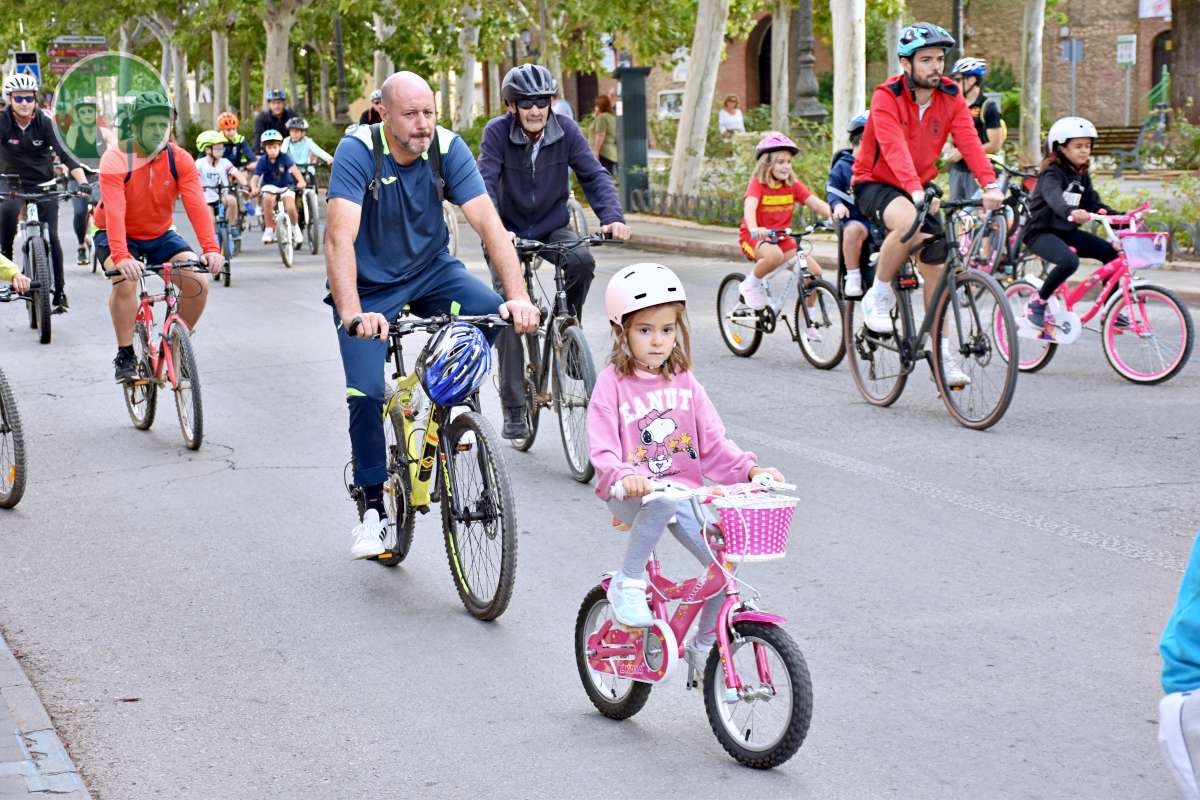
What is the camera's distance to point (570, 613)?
617cm

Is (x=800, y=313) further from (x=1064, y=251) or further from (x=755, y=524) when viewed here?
(x=755, y=524)

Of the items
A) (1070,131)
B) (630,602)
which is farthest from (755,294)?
(630,602)

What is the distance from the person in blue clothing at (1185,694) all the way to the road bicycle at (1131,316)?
7998mm

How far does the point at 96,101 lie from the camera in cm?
1149

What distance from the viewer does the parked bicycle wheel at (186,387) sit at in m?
9.18

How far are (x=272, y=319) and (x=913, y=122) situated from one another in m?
7.42

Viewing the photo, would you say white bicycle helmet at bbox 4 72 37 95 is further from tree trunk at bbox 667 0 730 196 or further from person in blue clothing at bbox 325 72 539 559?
tree trunk at bbox 667 0 730 196

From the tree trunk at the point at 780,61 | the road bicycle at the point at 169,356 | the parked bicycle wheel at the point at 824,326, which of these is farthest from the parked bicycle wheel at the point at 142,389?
the tree trunk at the point at 780,61

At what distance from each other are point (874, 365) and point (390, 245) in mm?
4495

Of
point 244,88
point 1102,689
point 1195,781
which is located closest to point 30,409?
point 1102,689

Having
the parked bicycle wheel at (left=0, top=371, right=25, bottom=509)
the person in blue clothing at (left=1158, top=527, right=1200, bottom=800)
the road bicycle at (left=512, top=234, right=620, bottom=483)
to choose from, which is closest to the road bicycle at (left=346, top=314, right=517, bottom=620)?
the road bicycle at (left=512, top=234, right=620, bottom=483)

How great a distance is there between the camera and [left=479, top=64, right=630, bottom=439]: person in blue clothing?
8734 mm

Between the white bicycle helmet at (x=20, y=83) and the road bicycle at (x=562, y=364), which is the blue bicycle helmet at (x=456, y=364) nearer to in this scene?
the road bicycle at (x=562, y=364)

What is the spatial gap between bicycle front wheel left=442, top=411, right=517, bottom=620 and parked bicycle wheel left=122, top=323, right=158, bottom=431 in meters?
4.02
